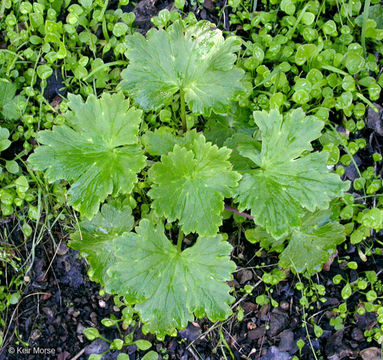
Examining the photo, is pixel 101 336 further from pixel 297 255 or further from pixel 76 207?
pixel 297 255

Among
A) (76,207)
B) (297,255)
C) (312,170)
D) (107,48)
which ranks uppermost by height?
(107,48)

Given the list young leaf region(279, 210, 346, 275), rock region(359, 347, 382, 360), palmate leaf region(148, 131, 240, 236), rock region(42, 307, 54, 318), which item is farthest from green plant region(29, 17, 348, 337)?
rock region(359, 347, 382, 360)

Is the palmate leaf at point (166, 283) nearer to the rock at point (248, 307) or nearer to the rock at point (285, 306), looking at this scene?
the rock at point (248, 307)

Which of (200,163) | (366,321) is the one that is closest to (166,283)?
(200,163)

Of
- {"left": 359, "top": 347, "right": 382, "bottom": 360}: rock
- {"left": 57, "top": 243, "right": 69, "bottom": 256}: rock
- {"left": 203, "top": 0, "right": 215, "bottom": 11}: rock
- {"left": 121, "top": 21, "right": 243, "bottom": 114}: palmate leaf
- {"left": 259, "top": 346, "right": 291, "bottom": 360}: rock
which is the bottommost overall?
{"left": 259, "top": 346, "right": 291, "bottom": 360}: rock

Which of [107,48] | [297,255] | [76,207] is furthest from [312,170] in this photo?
[107,48]

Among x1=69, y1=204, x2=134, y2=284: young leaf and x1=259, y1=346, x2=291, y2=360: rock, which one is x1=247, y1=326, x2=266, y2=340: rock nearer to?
x1=259, y1=346, x2=291, y2=360: rock

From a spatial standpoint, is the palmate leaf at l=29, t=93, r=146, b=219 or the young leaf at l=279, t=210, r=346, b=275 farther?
the young leaf at l=279, t=210, r=346, b=275

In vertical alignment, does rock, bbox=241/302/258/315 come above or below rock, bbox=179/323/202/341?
above
